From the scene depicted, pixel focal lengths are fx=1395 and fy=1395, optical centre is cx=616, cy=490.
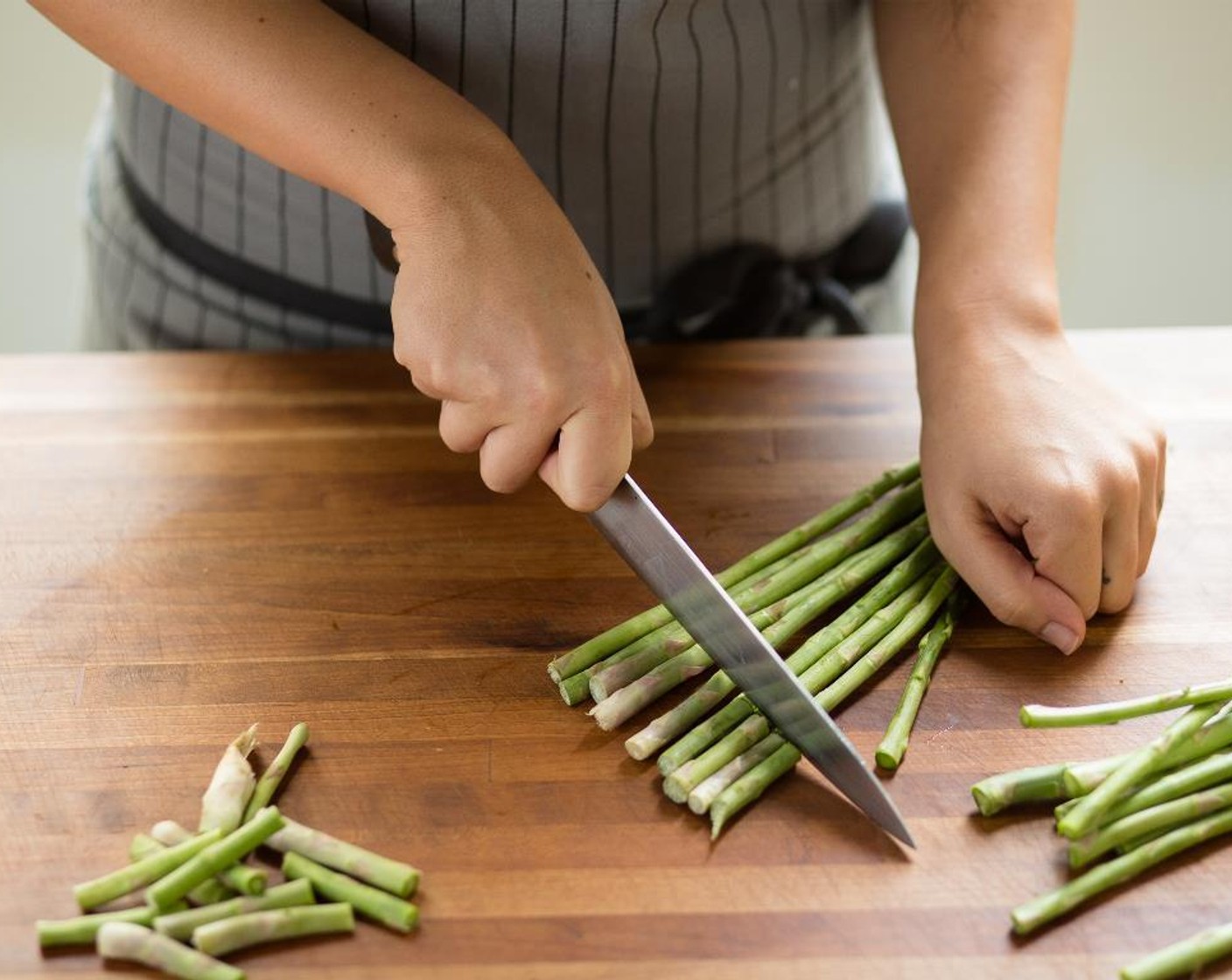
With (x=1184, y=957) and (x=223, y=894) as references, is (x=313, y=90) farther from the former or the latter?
(x=1184, y=957)

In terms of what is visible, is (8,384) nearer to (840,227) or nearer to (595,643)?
(595,643)

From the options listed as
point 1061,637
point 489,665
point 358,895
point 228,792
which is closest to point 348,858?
point 358,895

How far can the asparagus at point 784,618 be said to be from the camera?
1488 mm

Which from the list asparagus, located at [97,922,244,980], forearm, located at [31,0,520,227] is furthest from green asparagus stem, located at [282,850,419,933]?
forearm, located at [31,0,520,227]

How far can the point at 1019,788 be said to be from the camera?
137 cm

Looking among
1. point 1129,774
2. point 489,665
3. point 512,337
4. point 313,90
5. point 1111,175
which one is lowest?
point 1111,175

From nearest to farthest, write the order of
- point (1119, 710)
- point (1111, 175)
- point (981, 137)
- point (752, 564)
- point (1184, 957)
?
point (1184, 957) → point (1119, 710) → point (752, 564) → point (981, 137) → point (1111, 175)

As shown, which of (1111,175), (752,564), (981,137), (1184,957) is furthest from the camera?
(1111,175)

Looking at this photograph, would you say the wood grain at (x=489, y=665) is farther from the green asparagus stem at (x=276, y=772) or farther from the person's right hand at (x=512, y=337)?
the person's right hand at (x=512, y=337)

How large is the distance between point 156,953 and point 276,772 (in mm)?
227

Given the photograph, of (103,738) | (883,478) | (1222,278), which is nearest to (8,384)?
(103,738)

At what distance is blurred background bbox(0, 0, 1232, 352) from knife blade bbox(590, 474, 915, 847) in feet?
9.56

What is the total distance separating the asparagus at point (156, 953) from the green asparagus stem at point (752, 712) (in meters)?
0.46

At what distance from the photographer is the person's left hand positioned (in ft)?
5.14
